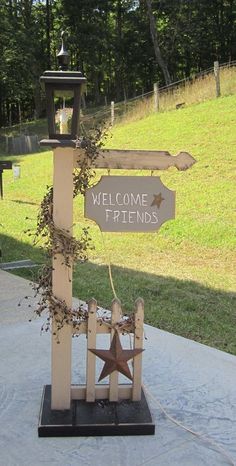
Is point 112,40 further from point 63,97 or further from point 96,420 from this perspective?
point 96,420

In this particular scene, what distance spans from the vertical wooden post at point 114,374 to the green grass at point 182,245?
685 mm

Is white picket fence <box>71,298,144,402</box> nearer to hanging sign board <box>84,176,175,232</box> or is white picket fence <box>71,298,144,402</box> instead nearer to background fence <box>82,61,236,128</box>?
hanging sign board <box>84,176,175,232</box>

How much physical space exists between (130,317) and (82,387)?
47 cm

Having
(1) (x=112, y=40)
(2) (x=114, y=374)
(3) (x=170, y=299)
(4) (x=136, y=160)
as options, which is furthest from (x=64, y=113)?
(1) (x=112, y=40)

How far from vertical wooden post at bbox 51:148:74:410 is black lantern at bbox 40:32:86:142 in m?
0.10

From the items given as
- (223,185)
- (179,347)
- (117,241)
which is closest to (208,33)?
(223,185)

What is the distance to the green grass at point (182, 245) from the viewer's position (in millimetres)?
4922

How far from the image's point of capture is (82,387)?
2934 mm

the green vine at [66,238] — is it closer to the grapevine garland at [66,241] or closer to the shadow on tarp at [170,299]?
the grapevine garland at [66,241]

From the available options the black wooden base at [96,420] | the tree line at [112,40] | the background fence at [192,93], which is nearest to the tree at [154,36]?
the tree line at [112,40]

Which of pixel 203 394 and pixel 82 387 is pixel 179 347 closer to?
pixel 203 394

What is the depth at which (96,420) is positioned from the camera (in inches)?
108

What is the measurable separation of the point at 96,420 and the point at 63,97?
1.66m

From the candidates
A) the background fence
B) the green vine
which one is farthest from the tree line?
the green vine
